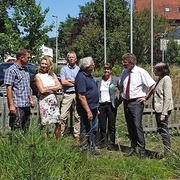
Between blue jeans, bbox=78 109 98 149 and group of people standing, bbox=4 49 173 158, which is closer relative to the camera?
group of people standing, bbox=4 49 173 158

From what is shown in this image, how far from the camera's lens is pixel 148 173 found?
5.96 m

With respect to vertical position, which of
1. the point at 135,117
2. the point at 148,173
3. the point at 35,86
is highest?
the point at 35,86

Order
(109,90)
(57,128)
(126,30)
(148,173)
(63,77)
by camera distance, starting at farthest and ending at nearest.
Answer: (126,30), (63,77), (109,90), (57,128), (148,173)

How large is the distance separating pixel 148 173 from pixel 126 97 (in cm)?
179

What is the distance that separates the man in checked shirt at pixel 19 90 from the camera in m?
6.75

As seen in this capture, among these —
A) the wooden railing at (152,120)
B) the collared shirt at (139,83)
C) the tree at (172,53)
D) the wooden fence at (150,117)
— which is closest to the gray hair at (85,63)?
the collared shirt at (139,83)

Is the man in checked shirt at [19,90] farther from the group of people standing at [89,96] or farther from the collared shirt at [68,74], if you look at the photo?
the collared shirt at [68,74]

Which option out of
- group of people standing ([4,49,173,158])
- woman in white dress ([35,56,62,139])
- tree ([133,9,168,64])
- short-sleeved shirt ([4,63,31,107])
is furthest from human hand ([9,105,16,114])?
tree ([133,9,168,64])

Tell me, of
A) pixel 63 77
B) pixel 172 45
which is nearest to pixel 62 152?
pixel 63 77

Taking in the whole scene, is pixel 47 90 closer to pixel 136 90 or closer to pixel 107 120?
pixel 136 90

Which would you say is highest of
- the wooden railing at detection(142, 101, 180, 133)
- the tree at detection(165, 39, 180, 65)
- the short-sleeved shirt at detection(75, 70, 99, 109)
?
the tree at detection(165, 39, 180, 65)

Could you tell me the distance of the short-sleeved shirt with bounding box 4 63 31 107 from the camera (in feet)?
22.2

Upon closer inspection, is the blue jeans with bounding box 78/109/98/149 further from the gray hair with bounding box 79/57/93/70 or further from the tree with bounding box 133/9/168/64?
the tree with bounding box 133/9/168/64

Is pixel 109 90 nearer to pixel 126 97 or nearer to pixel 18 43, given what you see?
pixel 126 97
